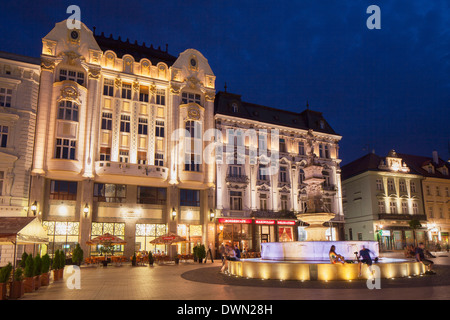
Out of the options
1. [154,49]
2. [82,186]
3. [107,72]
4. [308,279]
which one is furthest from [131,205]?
[308,279]

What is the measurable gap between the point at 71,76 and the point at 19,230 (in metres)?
26.9

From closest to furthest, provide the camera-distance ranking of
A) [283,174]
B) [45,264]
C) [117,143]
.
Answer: [45,264] → [117,143] → [283,174]

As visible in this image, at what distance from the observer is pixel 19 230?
15.3m

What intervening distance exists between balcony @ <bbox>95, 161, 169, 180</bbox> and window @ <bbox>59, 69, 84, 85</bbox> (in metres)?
9.17

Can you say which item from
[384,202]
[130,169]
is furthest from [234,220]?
[384,202]

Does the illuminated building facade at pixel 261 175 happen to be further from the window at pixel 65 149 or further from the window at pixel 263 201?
the window at pixel 65 149

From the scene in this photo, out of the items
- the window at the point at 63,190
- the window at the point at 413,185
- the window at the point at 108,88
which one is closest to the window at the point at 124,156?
the window at the point at 63,190

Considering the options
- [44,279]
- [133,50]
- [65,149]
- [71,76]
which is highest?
[133,50]

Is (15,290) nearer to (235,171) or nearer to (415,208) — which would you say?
(235,171)

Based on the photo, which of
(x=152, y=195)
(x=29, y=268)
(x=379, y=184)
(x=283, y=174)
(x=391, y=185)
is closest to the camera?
(x=29, y=268)

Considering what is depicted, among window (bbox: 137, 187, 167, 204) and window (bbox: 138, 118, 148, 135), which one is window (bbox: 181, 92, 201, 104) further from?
window (bbox: 137, 187, 167, 204)
